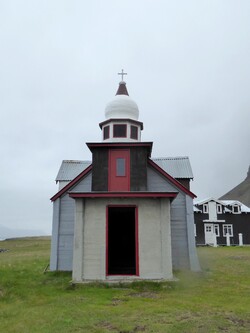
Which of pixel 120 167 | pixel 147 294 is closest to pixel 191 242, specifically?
pixel 120 167

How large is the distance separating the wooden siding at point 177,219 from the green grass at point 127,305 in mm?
2025

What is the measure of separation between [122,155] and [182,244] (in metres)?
6.62

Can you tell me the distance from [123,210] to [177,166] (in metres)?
6.12

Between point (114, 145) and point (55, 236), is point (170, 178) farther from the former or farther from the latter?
point (55, 236)

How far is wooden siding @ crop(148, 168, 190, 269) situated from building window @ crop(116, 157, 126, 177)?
8.67ft

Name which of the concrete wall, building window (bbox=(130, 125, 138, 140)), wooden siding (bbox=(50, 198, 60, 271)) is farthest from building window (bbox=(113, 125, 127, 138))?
the concrete wall

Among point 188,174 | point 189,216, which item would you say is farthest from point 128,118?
point 189,216

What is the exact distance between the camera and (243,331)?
8711 mm

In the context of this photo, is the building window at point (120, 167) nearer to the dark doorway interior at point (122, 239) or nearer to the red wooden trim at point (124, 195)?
the red wooden trim at point (124, 195)

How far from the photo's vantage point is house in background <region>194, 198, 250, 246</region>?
4572cm

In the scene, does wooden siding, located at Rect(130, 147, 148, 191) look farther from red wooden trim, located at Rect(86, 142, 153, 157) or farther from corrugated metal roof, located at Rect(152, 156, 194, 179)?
corrugated metal roof, located at Rect(152, 156, 194, 179)

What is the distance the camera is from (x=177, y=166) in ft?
80.8

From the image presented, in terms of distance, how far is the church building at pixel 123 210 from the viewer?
16.2 m

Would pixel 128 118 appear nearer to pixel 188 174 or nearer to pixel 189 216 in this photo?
pixel 188 174
